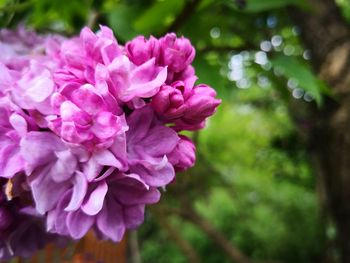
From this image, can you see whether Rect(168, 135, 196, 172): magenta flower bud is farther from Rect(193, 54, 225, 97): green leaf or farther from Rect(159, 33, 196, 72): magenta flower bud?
Rect(193, 54, 225, 97): green leaf

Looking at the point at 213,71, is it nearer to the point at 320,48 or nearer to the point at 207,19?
the point at 207,19

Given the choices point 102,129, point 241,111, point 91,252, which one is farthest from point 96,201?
point 241,111

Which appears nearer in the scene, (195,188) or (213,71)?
(213,71)

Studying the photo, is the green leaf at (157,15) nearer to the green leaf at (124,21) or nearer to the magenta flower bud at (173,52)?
the green leaf at (124,21)

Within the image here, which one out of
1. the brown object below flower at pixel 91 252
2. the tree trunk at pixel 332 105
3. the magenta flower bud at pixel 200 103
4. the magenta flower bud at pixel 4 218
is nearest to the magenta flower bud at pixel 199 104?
the magenta flower bud at pixel 200 103

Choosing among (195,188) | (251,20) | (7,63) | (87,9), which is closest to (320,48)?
(251,20)
